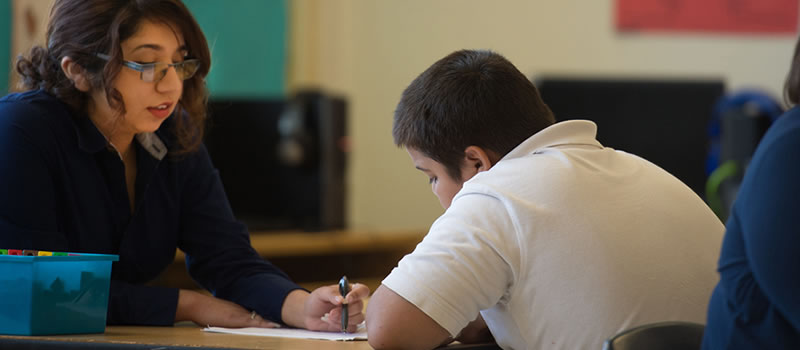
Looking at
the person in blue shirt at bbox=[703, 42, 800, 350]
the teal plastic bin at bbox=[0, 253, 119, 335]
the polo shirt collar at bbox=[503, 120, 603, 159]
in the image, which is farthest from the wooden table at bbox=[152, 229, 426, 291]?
the person in blue shirt at bbox=[703, 42, 800, 350]

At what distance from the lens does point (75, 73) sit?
178cm

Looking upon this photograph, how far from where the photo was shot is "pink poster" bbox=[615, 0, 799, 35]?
15.3 feet

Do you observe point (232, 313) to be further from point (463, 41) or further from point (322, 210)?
point (463, 41)

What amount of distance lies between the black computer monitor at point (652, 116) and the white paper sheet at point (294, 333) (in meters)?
2.24

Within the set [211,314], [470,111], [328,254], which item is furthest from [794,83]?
[328,254]

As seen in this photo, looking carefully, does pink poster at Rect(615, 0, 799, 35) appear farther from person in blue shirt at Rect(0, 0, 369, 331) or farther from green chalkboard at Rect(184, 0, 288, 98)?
person in blue shirt at Rect(0, 0, 369, 331)

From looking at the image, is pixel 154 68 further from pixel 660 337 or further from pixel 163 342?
pixel 660 337

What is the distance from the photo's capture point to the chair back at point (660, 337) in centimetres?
120

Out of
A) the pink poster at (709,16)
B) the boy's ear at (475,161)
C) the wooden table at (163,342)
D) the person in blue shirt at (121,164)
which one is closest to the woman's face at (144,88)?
the person in blue shirt at (121,164)

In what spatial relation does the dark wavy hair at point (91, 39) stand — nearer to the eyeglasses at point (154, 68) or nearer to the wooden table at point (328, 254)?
the eyeglasses at point (154, 68)

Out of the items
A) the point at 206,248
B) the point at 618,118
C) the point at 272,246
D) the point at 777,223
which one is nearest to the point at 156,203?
the point at 206,248

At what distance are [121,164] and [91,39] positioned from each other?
234mm

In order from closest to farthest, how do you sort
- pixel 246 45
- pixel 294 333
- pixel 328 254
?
pixel 294 333 → pixel 328 254 → pixel 246 45

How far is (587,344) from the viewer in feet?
4.29
